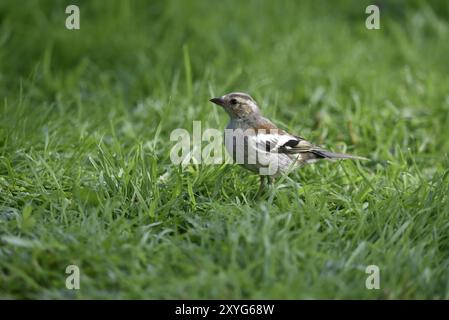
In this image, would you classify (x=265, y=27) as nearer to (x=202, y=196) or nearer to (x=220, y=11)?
(x=220, y=11)

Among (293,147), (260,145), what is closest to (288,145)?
(293,147)

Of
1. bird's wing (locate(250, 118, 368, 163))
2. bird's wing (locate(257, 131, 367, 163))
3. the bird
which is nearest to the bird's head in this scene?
the bird

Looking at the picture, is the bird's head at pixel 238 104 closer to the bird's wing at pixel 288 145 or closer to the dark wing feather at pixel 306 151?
the bird's wing at pixel 288 145

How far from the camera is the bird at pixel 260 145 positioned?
5645 millimetres

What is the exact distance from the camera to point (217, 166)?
231 inches

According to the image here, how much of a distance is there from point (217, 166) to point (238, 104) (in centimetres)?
59

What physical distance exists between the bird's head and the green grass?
481 millimetres

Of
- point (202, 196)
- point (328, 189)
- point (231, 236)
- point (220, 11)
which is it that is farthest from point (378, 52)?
point (231, 236)

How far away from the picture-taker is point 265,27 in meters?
9.27

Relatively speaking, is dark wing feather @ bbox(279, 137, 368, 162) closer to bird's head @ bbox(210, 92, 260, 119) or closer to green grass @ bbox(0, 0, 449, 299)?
green grass @ bbox(0, 0, 449, 299)

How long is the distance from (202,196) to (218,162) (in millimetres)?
549

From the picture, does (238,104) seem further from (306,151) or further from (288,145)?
(306,151)

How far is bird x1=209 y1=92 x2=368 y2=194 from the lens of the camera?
5645mm

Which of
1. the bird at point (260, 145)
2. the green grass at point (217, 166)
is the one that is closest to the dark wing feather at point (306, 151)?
the bird at point (260, 145)
